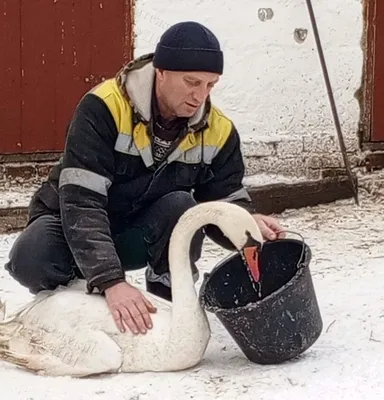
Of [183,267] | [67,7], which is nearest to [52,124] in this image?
[67,7]

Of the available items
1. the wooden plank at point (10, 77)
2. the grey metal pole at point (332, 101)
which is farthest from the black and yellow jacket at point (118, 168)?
the grey metal pole at point (332, 101)

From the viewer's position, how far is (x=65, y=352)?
3.14 m

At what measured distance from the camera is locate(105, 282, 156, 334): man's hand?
3.11 metres

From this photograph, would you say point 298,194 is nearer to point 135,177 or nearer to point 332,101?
point 332,101

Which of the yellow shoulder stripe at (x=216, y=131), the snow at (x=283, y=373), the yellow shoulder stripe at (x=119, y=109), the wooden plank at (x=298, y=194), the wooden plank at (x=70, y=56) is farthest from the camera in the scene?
the wooden plank at (x=298, y=194)

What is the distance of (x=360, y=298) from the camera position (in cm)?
417

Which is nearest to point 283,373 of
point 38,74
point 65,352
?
point 65,352

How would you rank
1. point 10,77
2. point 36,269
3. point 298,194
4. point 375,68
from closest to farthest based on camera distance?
1. point 36,269
2. point 10,77
3. point 298,194
4. point 375,68

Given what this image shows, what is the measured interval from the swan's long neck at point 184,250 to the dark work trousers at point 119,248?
28 centimetres

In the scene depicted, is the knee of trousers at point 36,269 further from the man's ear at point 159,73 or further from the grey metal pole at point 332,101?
the grey metal pole at point 332,101

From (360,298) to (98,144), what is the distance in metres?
1.49

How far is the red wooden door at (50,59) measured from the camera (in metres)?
5.57

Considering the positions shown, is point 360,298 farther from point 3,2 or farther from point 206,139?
point 3,2

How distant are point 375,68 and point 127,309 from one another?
3823 mm
